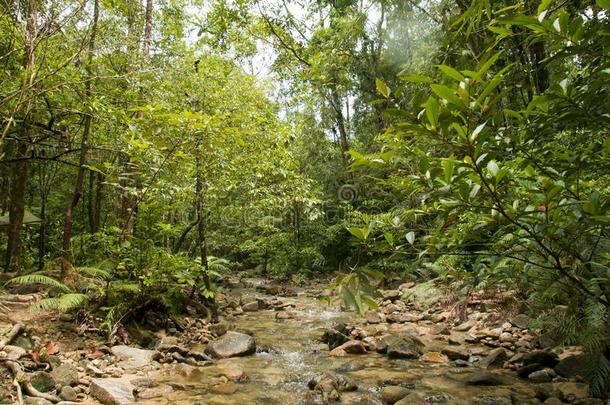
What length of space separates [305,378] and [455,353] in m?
2.22

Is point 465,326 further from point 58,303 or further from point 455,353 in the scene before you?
point 58,303

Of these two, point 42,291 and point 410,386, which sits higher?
point 42,291

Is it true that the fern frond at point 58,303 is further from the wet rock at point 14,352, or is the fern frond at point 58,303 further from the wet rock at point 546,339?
the wet rock at point 546,339

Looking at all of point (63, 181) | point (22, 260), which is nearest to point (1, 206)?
point (63, 181)

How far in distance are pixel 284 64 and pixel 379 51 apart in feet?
30.7

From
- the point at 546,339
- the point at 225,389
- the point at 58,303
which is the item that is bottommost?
the point at 225,389

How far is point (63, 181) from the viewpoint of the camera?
13.9 m

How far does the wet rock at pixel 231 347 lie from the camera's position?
21.0ft

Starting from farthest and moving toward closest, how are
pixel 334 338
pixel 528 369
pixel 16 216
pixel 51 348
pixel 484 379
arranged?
pixel 16 216
pixel 334 338
pixel 51 348
pixel 528 369
pixel 484 379

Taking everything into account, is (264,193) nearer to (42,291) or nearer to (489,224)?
(42,291)

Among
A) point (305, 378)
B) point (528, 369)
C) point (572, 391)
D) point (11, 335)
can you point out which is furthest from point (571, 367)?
point (11, 335)

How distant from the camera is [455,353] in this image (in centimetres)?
590

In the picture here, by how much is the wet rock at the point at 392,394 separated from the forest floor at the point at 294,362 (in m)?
0.01

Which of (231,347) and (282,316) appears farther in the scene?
(282,316)
